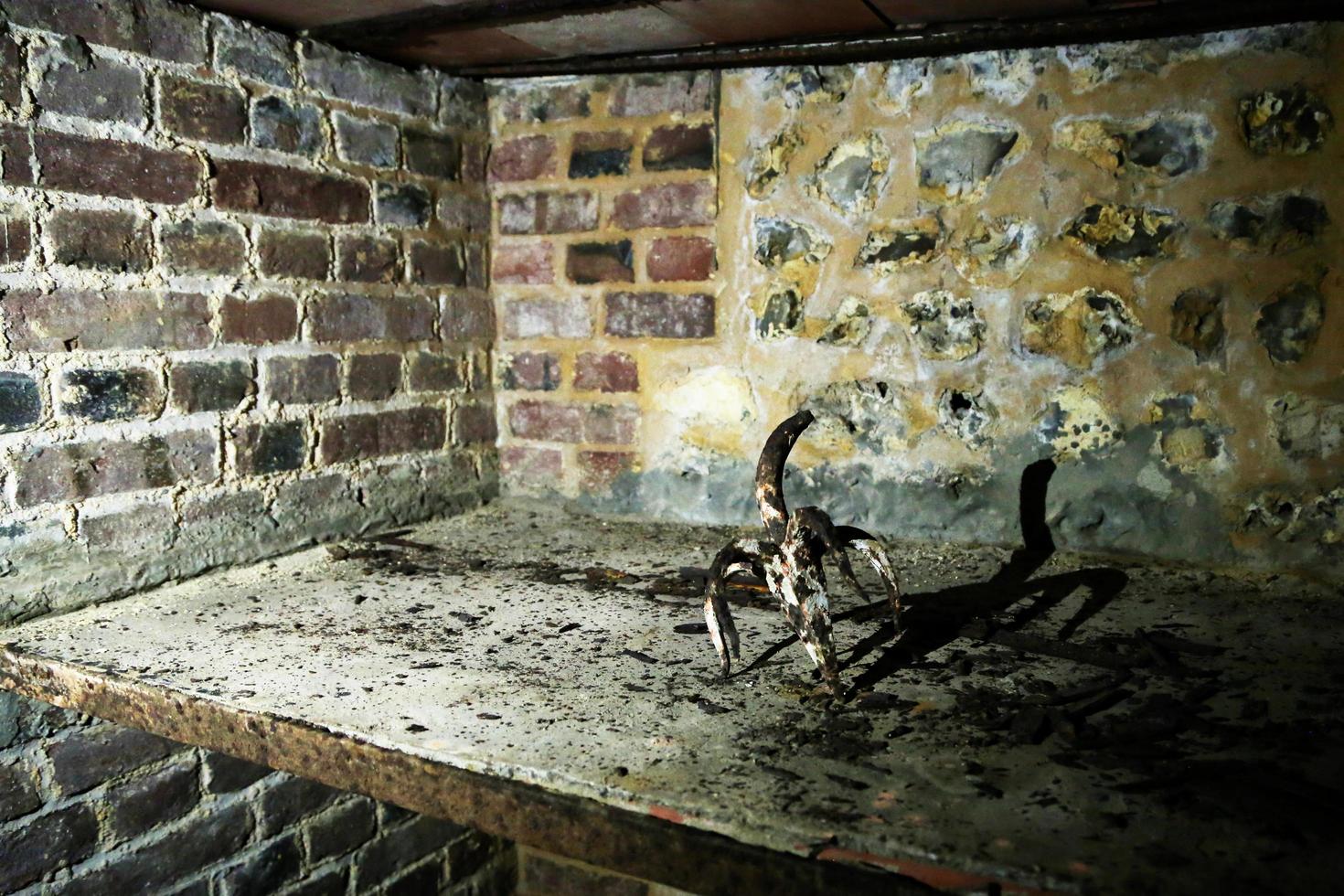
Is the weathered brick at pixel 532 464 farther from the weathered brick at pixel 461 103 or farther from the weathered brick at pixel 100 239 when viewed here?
the weathered brick at pixel 100 239

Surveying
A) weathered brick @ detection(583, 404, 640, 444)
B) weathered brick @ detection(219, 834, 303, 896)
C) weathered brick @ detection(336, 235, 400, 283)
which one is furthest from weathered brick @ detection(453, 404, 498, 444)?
weathered brick @ detection(219, 834, 303, 896)

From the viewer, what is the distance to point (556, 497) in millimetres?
2332

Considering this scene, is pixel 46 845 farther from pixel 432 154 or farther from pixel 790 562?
pixel 432 154

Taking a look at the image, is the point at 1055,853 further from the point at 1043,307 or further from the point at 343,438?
the point at 343,438

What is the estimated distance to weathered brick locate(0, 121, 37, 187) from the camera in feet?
4.77

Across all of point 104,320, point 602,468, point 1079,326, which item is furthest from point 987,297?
point 104,320

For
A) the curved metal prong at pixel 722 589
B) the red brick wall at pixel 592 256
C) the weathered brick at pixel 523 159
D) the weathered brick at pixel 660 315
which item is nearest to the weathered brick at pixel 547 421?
the red brick wall at pixel 592 256

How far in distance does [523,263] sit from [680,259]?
0.40m

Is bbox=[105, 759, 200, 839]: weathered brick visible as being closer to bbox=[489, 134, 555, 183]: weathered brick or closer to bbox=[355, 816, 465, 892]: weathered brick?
bbox=[355, 816, 465, 892]: weathered brick

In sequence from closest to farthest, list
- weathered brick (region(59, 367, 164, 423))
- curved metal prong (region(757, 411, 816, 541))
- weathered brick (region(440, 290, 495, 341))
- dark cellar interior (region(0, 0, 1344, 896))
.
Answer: dark cellar interior (region(0, 0, 1344, 896))
curved metal prong (region(757, 411, 816, 541))
weathered brick (region(59, 367, 164, 423))
weathered brick (region(440, 290, 495, 341))

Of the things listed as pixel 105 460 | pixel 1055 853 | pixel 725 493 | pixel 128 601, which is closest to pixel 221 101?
pixel 105 460

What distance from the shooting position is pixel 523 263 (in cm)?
229

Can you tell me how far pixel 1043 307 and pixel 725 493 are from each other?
0.76 m

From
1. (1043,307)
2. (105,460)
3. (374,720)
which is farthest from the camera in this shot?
(1043,307)
